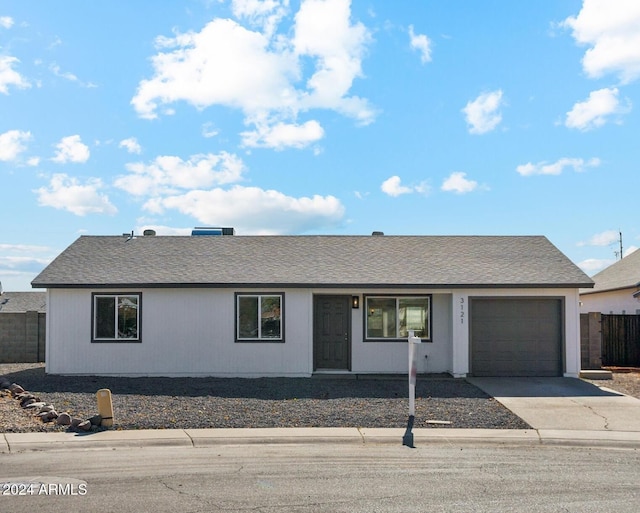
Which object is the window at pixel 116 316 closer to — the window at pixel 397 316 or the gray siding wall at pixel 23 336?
the gray siding wall at pixel 23 336

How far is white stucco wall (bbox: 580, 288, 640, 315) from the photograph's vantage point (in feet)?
80.6

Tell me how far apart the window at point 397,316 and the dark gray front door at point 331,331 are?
620 mm

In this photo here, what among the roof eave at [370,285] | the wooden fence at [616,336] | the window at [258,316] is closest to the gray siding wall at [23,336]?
the roof eave at [370,285]

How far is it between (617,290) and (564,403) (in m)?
13.7

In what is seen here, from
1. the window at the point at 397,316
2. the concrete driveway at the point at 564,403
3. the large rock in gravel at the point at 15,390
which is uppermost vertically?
the window at the point at 397,316

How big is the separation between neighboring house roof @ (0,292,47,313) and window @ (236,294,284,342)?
68.8ft

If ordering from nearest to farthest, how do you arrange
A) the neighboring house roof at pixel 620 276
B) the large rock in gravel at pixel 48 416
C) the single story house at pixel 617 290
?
the large rock in gravel at pixel 48 416
the single story house at pixel 617 290
the neighboring house roof at pixel 620 276

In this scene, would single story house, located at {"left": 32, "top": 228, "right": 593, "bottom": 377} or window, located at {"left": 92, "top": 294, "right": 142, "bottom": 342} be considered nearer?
single story house, located at {"left": 32, "top": 228, "right": 593, "bottom": 377}

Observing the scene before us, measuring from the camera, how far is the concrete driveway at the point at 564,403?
1180 centimetres

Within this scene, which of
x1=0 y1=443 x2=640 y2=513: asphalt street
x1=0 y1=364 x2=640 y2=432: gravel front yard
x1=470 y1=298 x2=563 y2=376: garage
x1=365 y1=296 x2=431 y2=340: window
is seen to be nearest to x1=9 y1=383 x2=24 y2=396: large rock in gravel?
x1=0 y1=364 x2=640 y2=432: gravel front yard

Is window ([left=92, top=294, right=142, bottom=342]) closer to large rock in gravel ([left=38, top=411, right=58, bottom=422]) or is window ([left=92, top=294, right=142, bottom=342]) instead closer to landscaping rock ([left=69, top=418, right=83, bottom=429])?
large rock in gravel ([left=38, top=411, right=58, bottom=422])

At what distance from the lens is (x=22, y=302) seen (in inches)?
1422

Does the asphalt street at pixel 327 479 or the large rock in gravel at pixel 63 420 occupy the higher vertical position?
the large rock in gravel at pixel 63 420

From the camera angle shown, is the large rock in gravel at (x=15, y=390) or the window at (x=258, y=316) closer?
the large rock in gravel at (x=15, y=390)
